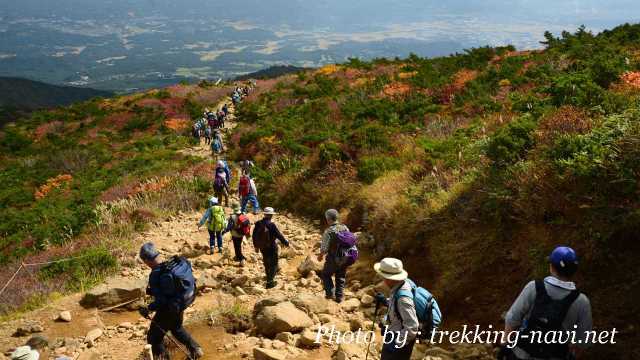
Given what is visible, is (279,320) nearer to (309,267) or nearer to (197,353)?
(197,353)

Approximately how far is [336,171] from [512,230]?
747cm

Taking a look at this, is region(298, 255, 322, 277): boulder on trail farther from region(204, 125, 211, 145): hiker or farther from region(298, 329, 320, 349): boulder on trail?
region(204, 125, 211, 145): hiker

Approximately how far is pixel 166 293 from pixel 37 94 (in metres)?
154

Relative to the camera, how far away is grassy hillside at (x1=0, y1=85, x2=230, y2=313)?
12266mm

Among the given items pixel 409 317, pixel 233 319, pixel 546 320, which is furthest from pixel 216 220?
pixel 546 320

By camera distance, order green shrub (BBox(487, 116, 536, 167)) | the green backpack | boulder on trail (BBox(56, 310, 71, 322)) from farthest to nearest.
Answer: 1. the green backpack
2. green shrub (BBox(487, 116, 536, 167))
3. boulder on trail (BBox(56, 310, 71, 322))

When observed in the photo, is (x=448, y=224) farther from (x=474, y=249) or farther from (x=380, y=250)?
(x=380, y=250)

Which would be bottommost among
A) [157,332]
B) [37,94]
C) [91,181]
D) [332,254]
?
[91,181]

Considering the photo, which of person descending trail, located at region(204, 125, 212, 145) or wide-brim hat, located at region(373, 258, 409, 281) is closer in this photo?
wide-brim hat, located at region(373, 258, 409, 281)

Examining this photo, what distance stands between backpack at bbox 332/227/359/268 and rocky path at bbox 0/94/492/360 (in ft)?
2.42

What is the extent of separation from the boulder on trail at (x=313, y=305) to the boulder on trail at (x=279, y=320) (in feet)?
0.97

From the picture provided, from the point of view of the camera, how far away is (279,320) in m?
6.68

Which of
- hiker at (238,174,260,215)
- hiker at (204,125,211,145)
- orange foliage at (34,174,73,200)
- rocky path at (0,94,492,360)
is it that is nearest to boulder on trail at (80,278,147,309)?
rocky path at (0,94,492,360)

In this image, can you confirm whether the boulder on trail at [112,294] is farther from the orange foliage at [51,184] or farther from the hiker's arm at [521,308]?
the orange foliage at [51,184]
